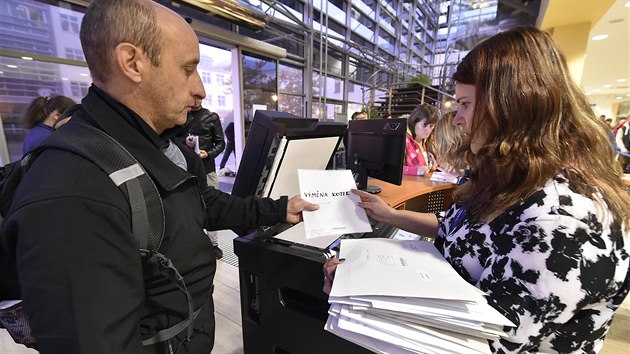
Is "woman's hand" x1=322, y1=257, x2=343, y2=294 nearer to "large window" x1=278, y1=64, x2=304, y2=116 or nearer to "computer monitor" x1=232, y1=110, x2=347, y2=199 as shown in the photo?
"computer monitor" x1=232, y1=110, x2=347, y2=199

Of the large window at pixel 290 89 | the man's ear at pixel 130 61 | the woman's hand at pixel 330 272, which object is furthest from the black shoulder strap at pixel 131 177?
the large window at pixel 290 89

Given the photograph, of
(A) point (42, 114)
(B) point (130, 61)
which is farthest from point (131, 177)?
(A) point (42, 114)

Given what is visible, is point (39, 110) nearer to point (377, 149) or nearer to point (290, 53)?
point (377, 149)

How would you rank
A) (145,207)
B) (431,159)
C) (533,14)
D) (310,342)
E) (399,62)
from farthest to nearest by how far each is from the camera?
(399,62) → (533,14) → (431,159) → (310,342) → (145,207)

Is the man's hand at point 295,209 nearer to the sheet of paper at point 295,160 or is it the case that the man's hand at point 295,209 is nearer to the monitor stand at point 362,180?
the sheet of paper at point 295,160

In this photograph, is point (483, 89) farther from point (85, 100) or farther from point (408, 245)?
point (85, 100)

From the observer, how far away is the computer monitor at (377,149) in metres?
1.75

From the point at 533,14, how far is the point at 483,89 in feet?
15.2

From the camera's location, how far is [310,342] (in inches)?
38.8

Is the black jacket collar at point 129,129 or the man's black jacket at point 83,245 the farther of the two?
the black jacket collar at point 129,129

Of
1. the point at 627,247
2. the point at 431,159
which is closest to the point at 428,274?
the point at 627,247

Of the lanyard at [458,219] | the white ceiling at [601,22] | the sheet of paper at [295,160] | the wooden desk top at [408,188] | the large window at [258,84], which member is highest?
the white ceiling at [601,22]

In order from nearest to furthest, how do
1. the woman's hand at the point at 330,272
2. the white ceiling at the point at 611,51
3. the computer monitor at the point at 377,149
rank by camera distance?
the woman's hand at the point at 330,272, the computer monitor at the point at 377,149, the white ceiling at the point at 611,51

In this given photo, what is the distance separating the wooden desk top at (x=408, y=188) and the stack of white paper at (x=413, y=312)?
108cm
